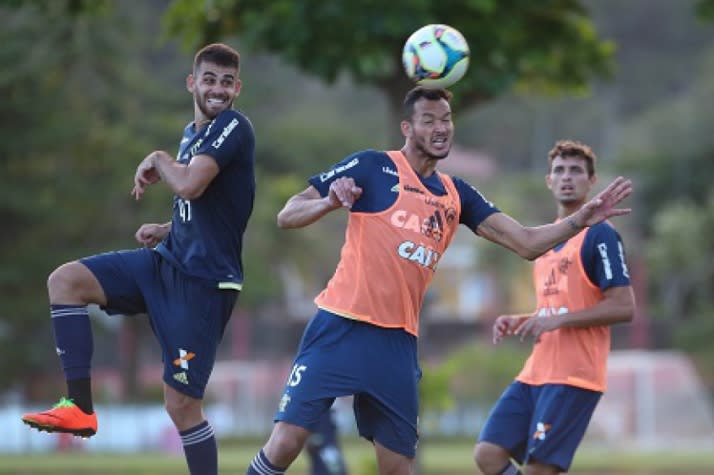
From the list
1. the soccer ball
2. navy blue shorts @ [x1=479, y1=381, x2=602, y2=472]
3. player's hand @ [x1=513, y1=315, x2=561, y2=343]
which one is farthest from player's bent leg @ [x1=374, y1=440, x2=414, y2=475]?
the soccer ball

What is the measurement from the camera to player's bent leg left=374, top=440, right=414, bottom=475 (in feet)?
27.6

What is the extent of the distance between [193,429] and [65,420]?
814 mm

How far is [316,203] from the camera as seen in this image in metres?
8.01

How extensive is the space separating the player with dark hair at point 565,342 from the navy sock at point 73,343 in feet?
9.08

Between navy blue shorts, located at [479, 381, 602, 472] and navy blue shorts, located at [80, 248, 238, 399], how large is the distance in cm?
238

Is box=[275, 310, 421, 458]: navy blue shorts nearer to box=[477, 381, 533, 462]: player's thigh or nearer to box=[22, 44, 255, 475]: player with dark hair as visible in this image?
box=[22, 44, 255, 475]: player with dark hair

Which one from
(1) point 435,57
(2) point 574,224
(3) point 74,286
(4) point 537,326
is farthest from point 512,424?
(3) point 74,286

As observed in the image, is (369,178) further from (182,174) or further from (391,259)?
(182,174)

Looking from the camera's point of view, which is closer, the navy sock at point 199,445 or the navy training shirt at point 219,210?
the navy training shirt at point 219,210

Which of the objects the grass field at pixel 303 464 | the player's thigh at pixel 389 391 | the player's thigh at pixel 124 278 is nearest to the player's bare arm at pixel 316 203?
the player's thigh at pixel 389 391

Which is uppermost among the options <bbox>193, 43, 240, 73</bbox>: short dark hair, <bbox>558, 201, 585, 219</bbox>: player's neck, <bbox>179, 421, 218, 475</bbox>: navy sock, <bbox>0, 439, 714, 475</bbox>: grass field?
<bbox>193, 43, 240, 73</bbox>: short dark hair

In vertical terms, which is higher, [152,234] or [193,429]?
[152,234]

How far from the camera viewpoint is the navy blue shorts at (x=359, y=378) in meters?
8.20

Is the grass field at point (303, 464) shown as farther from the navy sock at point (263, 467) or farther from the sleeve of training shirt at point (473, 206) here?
the navy sock at point (263, 467)
